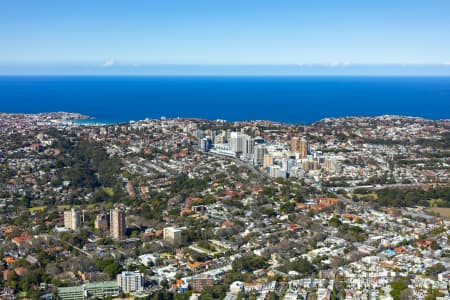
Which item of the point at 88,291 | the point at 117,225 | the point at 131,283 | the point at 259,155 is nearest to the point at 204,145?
the point at 259,155

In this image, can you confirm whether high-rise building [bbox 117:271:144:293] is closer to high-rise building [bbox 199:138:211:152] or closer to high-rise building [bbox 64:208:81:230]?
high-rise building [bbox 64:208:81:230]

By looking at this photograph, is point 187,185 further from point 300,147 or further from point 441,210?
point 441,210

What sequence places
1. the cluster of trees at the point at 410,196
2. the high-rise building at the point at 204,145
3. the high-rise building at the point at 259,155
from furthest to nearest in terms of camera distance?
the high-rise building at the point at 204,145, the high-rise building at the point at 259,155, the cluster of trees at the point at 410,196

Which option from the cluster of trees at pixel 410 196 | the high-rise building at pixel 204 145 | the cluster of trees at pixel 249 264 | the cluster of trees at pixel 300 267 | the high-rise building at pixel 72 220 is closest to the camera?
the cluster of trees at pixel 300 267

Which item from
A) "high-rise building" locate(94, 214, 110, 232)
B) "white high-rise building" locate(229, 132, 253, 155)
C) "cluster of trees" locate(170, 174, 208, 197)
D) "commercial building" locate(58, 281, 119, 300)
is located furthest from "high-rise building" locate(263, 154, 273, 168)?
"commercial building" locate(58, 281, 119, 300)

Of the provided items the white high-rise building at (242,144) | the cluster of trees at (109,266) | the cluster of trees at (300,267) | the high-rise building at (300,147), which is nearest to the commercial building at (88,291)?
the cluster of trees at (109,266)

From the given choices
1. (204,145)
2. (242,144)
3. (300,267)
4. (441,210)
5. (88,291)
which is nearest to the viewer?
(88,291)

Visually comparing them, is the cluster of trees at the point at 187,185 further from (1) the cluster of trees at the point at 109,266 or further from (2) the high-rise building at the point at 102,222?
(1) the cluster of trees at the point at 109,266
